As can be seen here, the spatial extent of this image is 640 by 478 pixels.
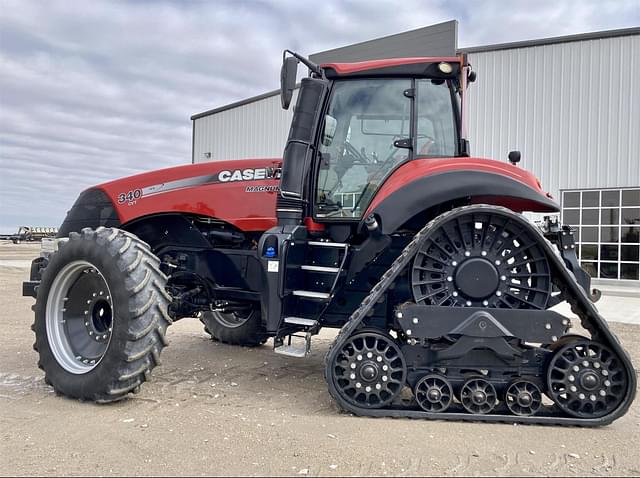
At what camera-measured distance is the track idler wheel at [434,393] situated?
12.9 ft

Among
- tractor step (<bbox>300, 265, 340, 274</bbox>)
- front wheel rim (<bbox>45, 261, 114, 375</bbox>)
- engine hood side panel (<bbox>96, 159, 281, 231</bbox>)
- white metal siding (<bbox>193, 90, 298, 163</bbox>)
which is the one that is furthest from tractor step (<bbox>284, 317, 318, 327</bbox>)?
white metal siding (<bbox>193, 90, 298, 163</bbox>)

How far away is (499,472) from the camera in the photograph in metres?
3.06

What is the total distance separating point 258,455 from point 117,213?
3.32m

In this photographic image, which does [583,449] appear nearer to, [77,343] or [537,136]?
[77,343]

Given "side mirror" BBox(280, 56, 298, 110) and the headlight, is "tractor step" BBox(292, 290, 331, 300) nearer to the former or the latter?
"side mirror" BBox(280, 56, 298, 110)

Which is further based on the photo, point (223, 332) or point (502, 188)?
point (223, 332)

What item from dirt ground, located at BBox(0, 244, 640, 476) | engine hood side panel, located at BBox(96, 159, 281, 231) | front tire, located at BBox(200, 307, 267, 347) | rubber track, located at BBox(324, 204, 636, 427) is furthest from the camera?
front tire, located at BBox(200, 307, 267, 347)

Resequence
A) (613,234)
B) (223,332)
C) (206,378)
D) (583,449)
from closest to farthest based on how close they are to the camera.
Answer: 1. (583,449)
2. (206,378)
3. (223,332)
4. (613,234)

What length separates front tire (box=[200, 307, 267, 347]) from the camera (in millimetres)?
6566

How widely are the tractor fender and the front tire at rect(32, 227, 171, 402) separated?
191cm

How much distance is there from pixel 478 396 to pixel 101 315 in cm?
324

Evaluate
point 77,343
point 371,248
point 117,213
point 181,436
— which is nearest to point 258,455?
→ point 181,436

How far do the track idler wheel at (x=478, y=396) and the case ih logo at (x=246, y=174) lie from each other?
8.43 feet

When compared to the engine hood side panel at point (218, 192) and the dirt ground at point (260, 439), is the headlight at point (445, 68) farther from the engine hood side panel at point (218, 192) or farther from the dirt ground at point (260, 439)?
the dirt ground at point (260, 439)
